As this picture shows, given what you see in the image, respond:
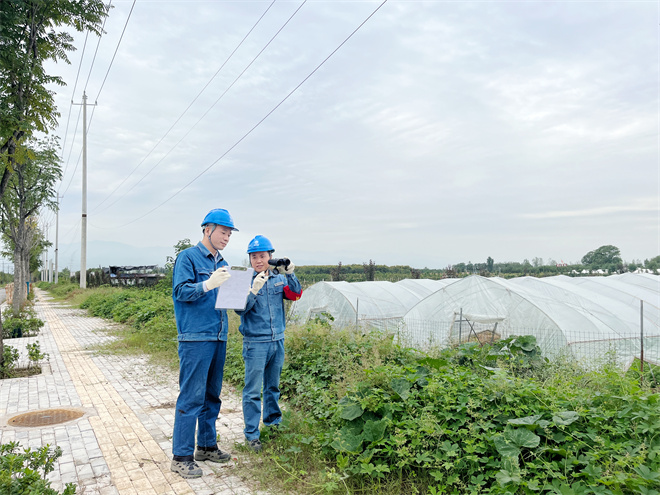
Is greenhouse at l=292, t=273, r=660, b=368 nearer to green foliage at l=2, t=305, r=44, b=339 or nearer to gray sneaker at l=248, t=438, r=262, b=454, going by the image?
gray sneaker at l=248, t=438, r=262, b=454

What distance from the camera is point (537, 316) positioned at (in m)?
9.48

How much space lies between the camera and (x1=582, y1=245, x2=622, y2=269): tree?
3141cm

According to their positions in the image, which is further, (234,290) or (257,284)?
(257,284)

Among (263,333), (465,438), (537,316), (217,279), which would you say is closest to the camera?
(465,438)

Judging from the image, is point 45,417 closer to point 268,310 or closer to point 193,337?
point 193,337

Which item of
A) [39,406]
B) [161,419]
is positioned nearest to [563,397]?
[161,419]

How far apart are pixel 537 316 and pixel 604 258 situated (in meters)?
27.4

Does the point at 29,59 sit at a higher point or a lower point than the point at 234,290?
higher

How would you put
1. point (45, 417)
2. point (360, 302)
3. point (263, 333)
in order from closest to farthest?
point (263, 333)
point (45, 417)
point (360, 302)

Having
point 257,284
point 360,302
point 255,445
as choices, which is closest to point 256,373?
point 255,445

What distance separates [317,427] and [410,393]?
3.52 feet

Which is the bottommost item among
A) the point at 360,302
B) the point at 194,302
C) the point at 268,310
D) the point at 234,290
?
the point at 360,302

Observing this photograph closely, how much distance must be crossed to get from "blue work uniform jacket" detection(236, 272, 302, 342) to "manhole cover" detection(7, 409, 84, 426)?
2776 millimetres

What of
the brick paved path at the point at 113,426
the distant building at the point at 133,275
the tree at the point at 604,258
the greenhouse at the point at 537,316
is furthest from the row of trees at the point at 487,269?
the brick paved path at the point at 113,426
